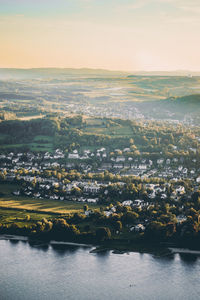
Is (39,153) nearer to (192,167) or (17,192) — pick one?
(17,192)

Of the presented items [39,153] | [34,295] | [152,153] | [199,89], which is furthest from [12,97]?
[34,295]

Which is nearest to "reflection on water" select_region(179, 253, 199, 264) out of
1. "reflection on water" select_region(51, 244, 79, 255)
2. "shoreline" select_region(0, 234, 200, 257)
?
"shoreline" select_region(0, 234, 200, 257)

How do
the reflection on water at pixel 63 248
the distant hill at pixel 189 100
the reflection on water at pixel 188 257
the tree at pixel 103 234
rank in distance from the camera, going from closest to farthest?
1. the reflection on water at pixel 188 257
2. the reflection on water at pixel 63 248
3. the tree at pixel 103 234
4. the distant hill at pixel 189 100

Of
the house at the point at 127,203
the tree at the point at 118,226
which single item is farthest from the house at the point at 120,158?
the tree at the point at 118,226

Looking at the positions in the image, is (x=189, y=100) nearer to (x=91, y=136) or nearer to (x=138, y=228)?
(x=91, y=136)

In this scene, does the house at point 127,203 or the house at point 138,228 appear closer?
the house at point 138,228

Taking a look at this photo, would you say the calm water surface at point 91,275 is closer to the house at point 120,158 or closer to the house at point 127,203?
the house at point 127,203

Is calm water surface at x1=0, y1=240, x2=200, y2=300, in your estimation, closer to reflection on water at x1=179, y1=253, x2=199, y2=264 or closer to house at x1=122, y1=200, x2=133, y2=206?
reflection on water at x1=179, y1=253, x2=199, y2=264

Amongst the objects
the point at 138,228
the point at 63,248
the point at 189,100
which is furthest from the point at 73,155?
the point at 189,100

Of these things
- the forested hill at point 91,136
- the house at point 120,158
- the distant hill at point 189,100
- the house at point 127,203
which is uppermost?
the distant hill at point 189,100
